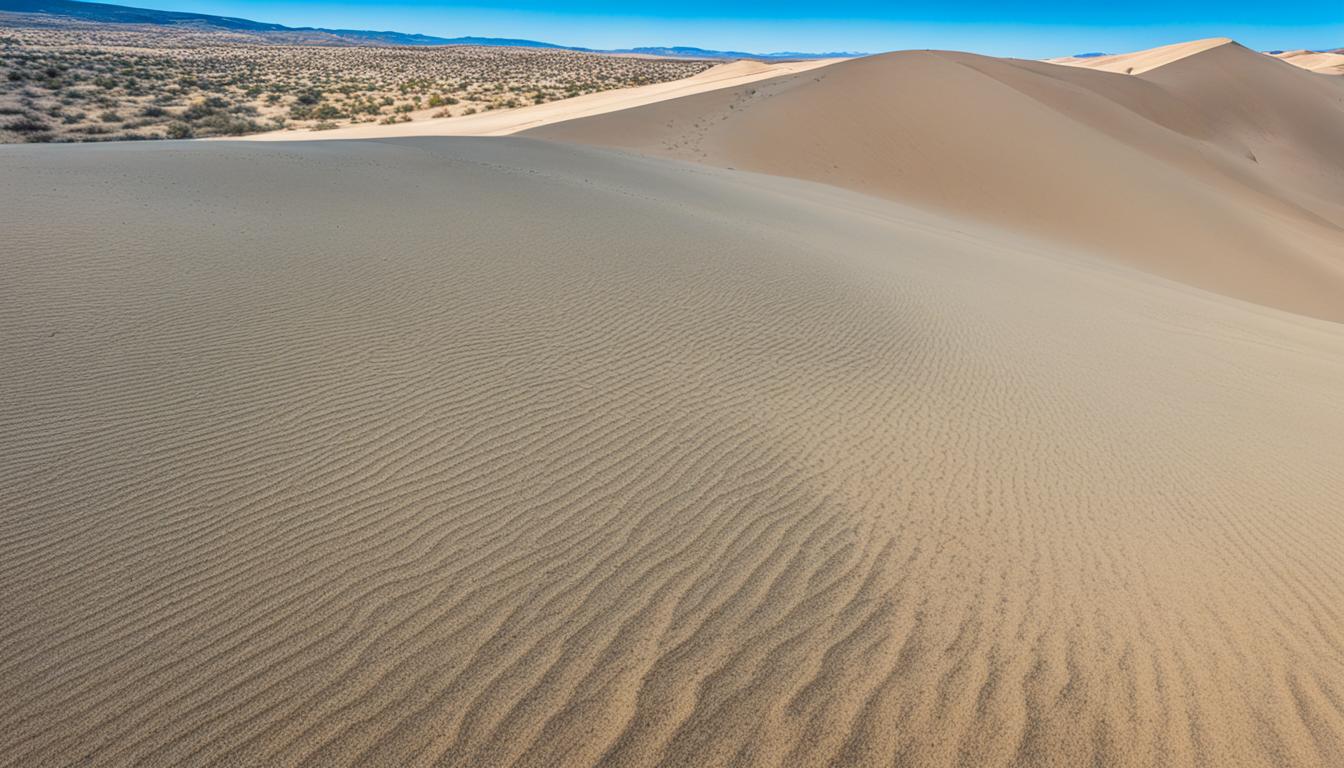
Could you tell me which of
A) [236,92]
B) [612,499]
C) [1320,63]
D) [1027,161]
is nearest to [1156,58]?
[1027,161]

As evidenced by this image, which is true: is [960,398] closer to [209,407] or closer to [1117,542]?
[1117,542]

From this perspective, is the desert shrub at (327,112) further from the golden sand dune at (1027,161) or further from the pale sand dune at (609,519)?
the pale sand dune at (609,519)

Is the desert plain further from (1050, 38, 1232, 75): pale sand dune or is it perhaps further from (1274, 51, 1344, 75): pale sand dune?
(1274, 51, 1344, 75): pale sand dune

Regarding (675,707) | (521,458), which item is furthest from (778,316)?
(675,707)

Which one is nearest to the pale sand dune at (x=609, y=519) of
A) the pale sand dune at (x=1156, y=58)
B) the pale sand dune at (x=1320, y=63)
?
the pale sand dune at (x=1156, y=58)

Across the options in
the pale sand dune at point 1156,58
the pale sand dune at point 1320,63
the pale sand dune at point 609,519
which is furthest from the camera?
the pale sand dune at point 1320,63

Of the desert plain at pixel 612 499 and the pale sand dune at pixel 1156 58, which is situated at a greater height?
the pale sand dune at pixel 1156 58
